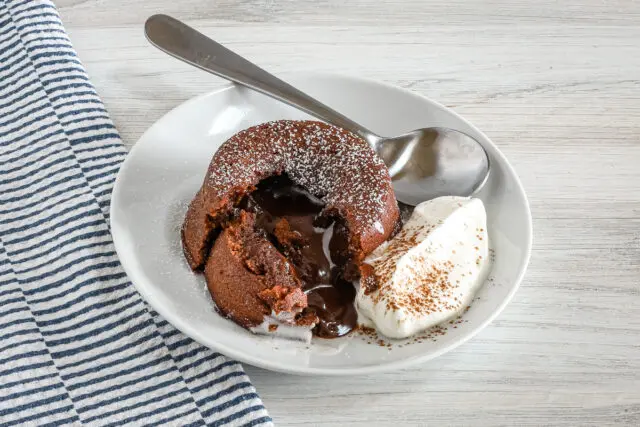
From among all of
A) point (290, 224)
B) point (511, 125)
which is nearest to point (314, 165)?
point (290, 224)

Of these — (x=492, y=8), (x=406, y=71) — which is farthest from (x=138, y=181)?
(x=492, y=8)

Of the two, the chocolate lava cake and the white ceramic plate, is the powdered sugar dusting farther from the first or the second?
the white ceramic plate

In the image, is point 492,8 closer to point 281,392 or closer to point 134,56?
point 134,56

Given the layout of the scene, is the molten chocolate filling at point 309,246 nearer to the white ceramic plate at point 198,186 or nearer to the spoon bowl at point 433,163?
the white ceramic plate at point 198,186

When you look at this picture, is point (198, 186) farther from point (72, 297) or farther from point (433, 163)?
point (433, 163)

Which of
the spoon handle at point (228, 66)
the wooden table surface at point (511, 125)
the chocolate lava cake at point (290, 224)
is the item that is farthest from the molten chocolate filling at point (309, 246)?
the spoon handle at point (228, 66)

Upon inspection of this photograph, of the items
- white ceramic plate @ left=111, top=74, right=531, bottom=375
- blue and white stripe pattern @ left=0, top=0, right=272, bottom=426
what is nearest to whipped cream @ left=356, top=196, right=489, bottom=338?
white ceramic plate @ left=111, top=74, right=531, bottom=375

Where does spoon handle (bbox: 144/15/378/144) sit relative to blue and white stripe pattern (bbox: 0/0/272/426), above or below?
above
